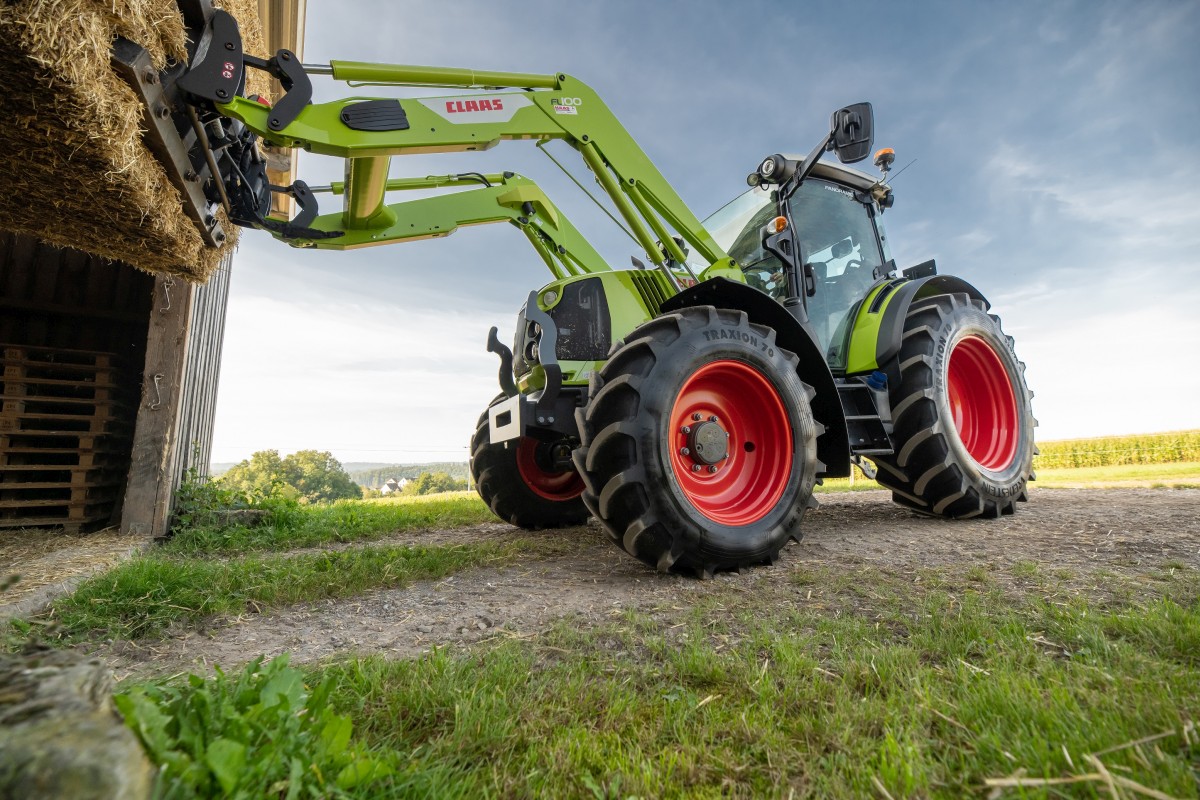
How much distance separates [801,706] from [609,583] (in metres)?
1.55

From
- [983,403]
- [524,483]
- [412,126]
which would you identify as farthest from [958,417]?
[412,126]

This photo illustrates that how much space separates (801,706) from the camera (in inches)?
56.1

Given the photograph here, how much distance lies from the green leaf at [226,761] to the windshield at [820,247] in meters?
4.27

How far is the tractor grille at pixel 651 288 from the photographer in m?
4.25

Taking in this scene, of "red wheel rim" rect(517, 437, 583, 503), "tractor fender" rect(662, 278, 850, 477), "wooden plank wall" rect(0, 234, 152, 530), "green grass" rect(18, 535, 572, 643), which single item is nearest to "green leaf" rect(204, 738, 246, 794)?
"green grass" rect(18, 535, 572, 643)

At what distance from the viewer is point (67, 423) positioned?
212 inches

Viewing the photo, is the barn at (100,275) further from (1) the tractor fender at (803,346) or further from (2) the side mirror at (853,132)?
(2) the side mirror at (853,132)

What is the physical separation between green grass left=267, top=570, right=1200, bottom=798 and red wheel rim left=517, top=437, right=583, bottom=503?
2.87 meters

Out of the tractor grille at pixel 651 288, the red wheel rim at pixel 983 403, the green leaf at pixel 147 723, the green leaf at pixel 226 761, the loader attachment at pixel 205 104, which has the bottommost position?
the green leaf at pixel 226 761

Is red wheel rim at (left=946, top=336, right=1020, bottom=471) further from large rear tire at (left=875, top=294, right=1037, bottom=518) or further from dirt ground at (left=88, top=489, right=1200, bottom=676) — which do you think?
dirt ground at (left=88, top=489, right=1200, bottom=676)

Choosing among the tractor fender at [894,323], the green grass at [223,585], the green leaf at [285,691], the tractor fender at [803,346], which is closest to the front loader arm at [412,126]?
the tractor fender at [803,346]

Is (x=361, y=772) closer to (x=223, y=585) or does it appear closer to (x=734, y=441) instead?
(x=223, y=585)

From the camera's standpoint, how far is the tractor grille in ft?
13.9

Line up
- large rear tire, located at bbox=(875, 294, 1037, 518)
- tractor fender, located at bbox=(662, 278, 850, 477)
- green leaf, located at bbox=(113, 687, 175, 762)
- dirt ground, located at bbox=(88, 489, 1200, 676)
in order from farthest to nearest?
large rear tire, located at bbox=(875, 294, 1037, 518)
tractor fender, located at bbox=(662, 278, 850, 477)
dirt ground, located at bbox=(88, 489, 1200, 676)
green leaf, located at bbox=(113, 687, 175, 762)
